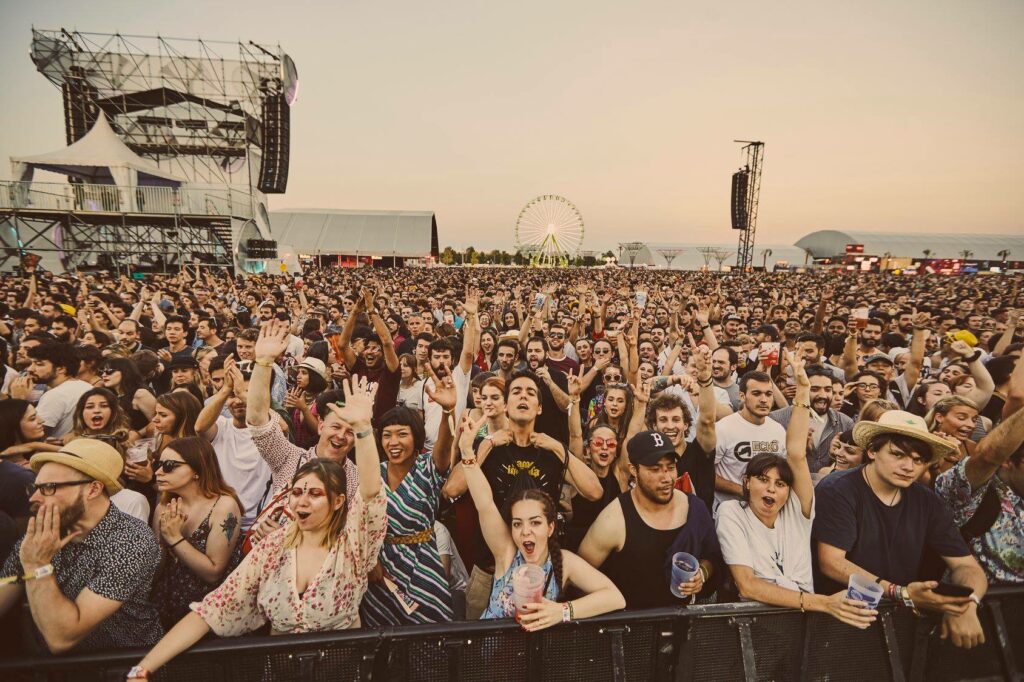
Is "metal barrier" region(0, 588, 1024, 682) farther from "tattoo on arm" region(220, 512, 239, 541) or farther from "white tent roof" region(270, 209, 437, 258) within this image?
"white tent roof" region(270, 209, 437, 258)

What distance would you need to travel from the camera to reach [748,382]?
389 centimetres

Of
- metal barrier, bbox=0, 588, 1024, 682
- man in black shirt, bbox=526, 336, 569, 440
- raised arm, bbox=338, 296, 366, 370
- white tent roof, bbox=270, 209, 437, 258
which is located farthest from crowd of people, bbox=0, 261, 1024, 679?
white tent roof, bbox=270, 209, 437, 258

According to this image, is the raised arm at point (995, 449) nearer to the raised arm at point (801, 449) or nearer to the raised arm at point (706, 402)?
the raised arm at point (801, 449)

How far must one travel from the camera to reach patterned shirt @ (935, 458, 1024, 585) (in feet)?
8.37

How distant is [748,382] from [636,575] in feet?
6.94

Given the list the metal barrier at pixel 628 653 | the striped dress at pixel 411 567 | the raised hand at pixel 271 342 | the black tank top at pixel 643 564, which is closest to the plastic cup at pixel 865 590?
the metal barrier at pixel 628 653

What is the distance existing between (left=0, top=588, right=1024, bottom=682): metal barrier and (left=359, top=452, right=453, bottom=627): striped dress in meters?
0.48

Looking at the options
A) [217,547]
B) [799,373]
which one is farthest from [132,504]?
[799,373]

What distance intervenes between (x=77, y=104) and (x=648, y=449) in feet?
142

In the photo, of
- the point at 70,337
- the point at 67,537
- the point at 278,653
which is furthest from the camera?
the point at 70,337

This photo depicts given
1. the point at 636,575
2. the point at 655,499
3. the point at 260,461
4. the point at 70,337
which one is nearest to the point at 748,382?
the point at 655,499

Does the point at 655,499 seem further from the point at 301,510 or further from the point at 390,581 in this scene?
the point at 301,510

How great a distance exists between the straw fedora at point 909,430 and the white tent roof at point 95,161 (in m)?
30.2

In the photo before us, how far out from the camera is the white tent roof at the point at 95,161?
22094mm
